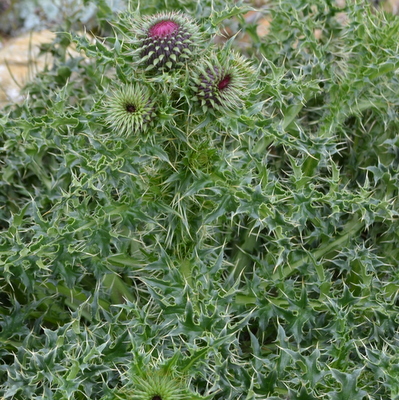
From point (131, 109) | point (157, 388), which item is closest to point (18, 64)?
point (131, 109)

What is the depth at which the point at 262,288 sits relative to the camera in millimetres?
3271

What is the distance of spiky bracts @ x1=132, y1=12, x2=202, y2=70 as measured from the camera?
268cm

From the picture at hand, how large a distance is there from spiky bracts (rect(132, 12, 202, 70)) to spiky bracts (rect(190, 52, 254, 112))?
0.10 m

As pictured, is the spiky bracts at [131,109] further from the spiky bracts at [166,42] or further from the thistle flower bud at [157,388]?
the thistle flower bud at [157,388]

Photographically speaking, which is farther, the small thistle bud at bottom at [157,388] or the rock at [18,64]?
the rock at [18,64]

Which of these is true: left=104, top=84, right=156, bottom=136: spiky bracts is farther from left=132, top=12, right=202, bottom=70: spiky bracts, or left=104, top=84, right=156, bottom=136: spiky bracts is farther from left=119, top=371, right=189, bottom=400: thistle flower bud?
left=119, top=371, right=189, bottom=400: thistle flower bud

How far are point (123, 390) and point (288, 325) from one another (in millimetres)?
980

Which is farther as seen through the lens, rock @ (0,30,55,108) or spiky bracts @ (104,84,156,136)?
rock @ (0,30,55,108)

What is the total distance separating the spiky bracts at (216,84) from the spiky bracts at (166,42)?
99 millimetres

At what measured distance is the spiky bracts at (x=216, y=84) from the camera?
2.69 meters

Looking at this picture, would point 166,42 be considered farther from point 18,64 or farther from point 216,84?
point 18,64

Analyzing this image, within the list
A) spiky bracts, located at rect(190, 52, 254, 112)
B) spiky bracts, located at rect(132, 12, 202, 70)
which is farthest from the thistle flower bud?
spiky bracts, located at rect(132, 12, 202, 70)

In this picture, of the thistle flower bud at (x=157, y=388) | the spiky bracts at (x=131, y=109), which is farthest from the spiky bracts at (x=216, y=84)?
the thistle flower bud at (x=157, y=388)

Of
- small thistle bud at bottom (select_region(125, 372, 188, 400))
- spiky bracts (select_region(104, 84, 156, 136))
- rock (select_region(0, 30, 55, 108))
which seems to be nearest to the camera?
small thistle bud at bottom (select_region(125, 372, 188, 400))
